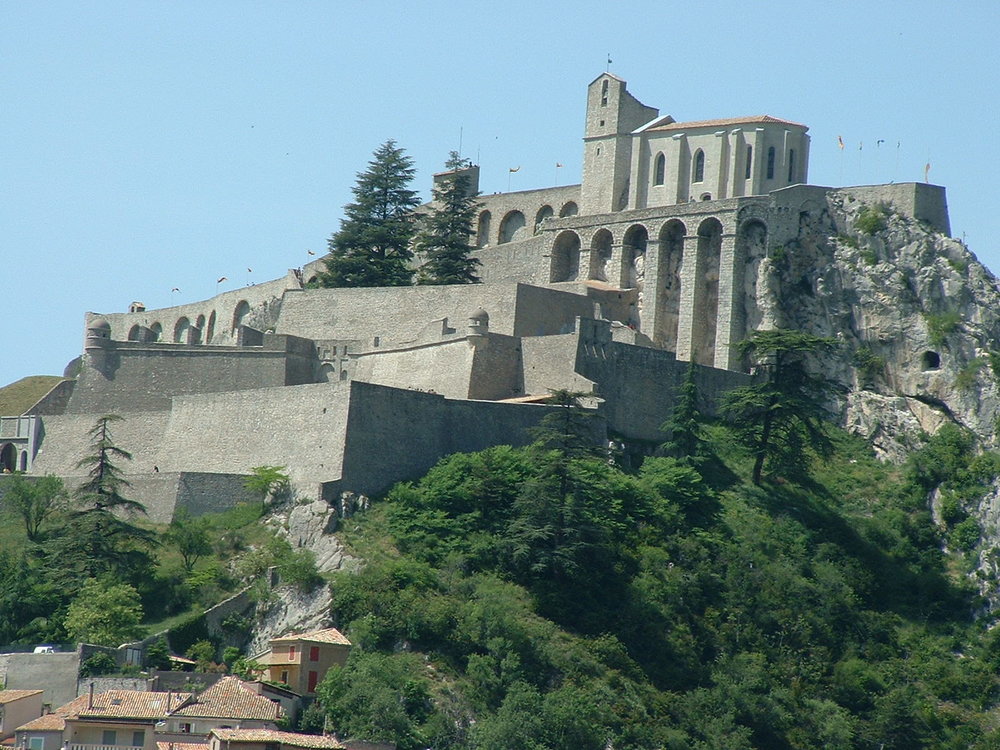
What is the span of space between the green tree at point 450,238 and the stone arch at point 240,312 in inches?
335

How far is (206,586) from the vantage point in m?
58.0

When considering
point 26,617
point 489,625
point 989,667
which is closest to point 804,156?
point 989,667

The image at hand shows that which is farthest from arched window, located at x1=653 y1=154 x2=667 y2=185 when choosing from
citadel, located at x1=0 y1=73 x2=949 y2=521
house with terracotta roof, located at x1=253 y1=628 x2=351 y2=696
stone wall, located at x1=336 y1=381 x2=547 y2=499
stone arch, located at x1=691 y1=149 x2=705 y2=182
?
house with terracotta roof, located at x1=253 y1=628 x2=351 y2=696

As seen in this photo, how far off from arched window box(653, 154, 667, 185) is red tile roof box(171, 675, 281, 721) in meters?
32.8

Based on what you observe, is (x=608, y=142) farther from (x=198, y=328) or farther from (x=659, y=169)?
(x=198, y=328)

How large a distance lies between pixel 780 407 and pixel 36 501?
73.0 feet

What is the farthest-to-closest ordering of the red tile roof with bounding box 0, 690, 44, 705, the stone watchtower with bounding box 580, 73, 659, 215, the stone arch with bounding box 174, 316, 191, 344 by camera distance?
the stone arch with bounding box 174, 316, 191, 344 → the stone watchtower with bounding box 580, 73, 659, 215 → the red tile roof with bounding box 0, 690, 44, 705

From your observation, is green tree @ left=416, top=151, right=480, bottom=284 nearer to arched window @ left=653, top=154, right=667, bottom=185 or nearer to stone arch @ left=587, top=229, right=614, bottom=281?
stone arch @ left=587, top=229, right=614, bottom=281

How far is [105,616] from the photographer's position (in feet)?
181

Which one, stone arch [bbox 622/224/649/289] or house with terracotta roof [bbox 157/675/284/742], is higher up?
stone arch [bbox 622/224/649/289]

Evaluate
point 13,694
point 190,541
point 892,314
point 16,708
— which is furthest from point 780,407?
point 16,708

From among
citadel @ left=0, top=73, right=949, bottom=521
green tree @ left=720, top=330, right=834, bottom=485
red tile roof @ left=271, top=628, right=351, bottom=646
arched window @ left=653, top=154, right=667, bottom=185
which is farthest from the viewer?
arched window @ left=653, top=154, right=667, bottom=185

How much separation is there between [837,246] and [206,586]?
89.1ft

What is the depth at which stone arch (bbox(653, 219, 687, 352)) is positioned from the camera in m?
76.4
